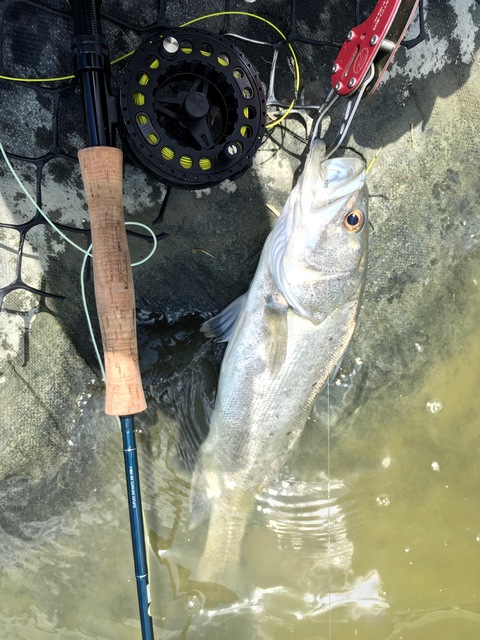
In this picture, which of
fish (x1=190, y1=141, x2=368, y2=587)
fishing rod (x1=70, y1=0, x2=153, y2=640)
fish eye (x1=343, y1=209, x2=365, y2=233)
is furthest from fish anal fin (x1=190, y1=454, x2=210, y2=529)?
fish eye (x1=343, y1=209, x2=365, y2=233)

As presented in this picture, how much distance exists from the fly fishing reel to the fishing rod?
14 centimetres

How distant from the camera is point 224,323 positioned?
Result: 2.52 m

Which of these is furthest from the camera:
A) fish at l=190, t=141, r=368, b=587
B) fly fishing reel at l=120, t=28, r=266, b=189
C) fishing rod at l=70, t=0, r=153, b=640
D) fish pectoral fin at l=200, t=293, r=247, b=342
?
fish pectoral fin at l=200, t=293, r=247, b=342

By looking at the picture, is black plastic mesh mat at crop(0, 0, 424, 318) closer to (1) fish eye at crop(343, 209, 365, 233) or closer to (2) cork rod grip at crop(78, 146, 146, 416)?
(2) cork rod grip at crop(78, 146, 146, 416)

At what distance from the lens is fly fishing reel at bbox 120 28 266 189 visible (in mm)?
2121

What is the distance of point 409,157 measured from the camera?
2.80 metres

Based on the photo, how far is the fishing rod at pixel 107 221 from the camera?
76.8 inches

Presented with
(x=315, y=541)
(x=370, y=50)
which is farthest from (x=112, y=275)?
(x=315, y=541)

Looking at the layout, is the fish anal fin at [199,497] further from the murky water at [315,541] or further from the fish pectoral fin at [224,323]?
the fish pectoral fin at [224,323]

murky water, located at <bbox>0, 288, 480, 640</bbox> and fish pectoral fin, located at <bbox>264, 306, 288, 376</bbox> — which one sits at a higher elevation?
fish pectoral fin, located at <bbox>264, 306, 288, 376</bbox>

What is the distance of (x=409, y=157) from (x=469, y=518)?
195 cm

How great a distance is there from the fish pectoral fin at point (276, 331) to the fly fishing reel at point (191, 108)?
0.60 meters

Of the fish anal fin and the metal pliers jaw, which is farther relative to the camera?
the fish anal fin

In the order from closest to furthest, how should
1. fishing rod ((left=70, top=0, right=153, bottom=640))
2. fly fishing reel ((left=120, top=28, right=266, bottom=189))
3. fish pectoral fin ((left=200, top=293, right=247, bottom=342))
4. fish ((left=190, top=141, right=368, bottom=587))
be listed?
1. fishing rod ((left=70, top=0, right=153, bottom=640))
2. fly fishing reel ((left=120, top=28, right=266, bottom=189))
3. fish ((left=190, top=141, right=368, bottom=587))
4. fish pectoral fin ((left=200, top=293, right=247, bottom=342))
